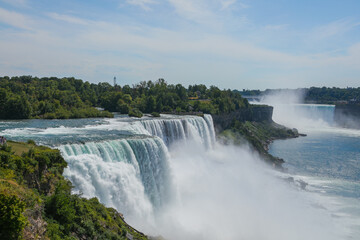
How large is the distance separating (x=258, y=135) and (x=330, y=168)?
22851 mm

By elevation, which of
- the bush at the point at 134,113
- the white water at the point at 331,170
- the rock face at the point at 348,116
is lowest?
the white water at the point at 331,170

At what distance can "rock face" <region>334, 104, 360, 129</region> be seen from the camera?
92312 millimetres

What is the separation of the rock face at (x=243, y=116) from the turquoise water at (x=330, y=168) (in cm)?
884

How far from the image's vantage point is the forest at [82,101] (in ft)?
116

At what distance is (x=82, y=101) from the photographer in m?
51.1

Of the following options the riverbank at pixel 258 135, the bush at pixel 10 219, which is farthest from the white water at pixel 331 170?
the bush at pixel 10 219

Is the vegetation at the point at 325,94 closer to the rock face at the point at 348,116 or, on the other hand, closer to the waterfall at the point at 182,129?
the rock face at the point at 348,116

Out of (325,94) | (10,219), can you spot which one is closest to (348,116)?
(325,94)

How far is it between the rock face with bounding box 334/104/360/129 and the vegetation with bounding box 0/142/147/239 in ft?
305

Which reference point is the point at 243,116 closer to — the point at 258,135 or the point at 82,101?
the point at 258,135

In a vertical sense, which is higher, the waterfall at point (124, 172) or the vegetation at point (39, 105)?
the vegetation at point (39, 105)

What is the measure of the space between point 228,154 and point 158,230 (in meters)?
26.6

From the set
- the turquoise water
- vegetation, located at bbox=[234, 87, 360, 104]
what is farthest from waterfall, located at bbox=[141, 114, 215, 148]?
vegetation, located at bbox=[234, 87, 360, 104]

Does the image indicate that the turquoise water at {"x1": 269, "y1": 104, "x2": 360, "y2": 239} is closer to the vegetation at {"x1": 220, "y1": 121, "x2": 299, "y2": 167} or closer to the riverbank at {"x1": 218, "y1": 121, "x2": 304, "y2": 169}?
the riverbank at {"x1": 218, "y1": 121, "x2": 304, "y2": 169}
